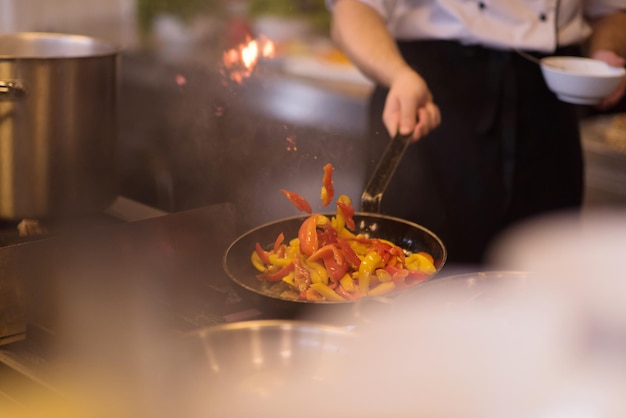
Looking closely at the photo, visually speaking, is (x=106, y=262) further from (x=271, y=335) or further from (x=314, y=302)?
(x=271, y=335)

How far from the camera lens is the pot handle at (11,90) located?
51.9 inches

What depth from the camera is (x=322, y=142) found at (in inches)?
59.0

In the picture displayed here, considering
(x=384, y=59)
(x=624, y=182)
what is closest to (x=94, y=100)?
(x=384, y=59)

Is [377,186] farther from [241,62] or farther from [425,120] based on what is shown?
[241,62]

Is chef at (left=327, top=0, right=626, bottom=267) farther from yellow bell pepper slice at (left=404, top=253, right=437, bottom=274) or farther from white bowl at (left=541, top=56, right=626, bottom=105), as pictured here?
yellow bell pepper slice at (left=404, top=253, right=437, bottom=274)

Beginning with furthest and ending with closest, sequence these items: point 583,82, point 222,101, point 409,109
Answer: point 222,101, point 583,82, point 409,109

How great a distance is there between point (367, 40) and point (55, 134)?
28.0 inches

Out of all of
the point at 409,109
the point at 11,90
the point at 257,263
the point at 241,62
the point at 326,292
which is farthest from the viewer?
the point at 241,62

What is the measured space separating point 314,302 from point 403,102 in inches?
24.3

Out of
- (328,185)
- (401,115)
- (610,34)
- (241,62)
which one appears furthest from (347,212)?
(610,34)

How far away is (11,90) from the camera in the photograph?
4.35 feet

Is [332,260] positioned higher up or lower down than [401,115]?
lower down

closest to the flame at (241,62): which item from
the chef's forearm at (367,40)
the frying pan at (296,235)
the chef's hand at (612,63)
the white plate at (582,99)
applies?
the chef's forearm at (367,40)

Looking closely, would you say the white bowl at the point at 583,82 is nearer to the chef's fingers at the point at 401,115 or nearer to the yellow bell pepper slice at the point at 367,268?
the chef's fingers at the point at 401,115
